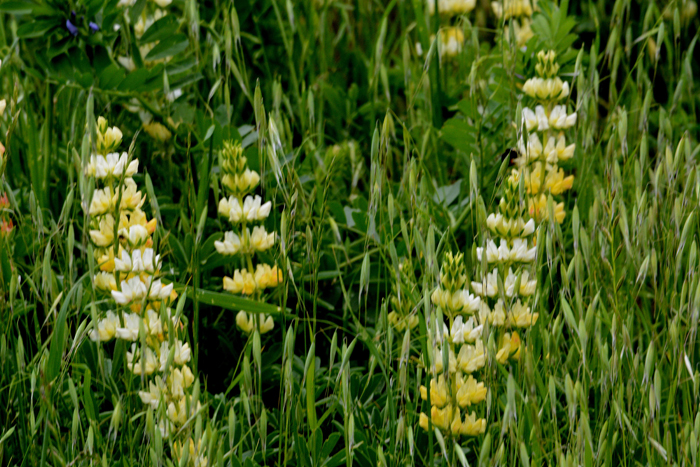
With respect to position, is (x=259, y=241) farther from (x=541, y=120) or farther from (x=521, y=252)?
(x=541, y=120)

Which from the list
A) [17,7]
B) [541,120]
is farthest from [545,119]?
[17,7]

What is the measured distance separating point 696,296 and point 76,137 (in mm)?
1223

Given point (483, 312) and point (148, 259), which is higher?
point (148, 259)

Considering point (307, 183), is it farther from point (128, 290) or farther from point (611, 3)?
point (611, 3)

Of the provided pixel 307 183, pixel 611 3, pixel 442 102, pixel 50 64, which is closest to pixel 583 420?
pixel 307 183

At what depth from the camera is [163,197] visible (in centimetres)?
163

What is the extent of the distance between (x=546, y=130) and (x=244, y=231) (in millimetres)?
605

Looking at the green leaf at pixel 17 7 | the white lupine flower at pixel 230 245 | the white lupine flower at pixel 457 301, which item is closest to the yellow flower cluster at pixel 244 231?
the white lupine flower at pixel 230 245

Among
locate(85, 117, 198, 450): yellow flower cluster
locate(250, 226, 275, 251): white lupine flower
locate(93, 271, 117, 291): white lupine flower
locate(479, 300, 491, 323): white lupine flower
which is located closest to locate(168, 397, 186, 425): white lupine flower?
locate(85, 117, 198, 450): yellow flower cluster

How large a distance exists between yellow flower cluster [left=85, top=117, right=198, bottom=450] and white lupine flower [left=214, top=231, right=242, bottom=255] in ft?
0.41

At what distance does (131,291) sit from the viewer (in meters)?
1.13

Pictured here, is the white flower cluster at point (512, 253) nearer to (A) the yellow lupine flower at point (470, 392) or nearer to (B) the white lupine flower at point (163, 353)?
(A) the yellow lupine flower at point (470, 392)

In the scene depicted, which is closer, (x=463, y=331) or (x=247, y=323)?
(x=463, y=331)

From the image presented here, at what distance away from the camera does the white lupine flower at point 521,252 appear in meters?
1.18
